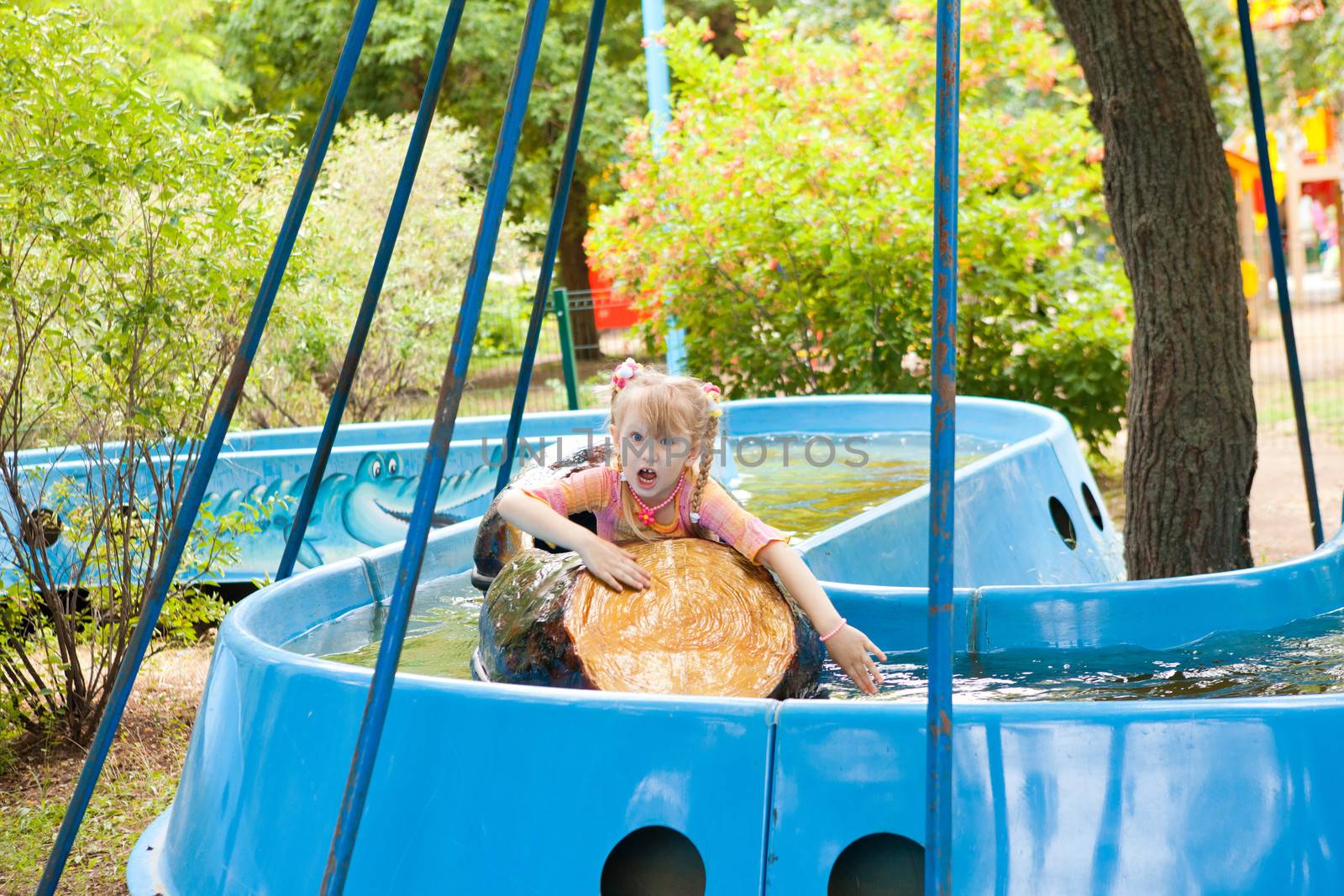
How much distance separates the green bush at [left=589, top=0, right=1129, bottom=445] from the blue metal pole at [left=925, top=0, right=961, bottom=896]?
6.61 m

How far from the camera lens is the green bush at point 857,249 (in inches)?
350

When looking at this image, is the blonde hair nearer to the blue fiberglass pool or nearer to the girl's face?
the girl's face

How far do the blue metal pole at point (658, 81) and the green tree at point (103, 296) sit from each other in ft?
18.3

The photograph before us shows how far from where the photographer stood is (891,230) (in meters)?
8.82

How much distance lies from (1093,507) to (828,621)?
365cm

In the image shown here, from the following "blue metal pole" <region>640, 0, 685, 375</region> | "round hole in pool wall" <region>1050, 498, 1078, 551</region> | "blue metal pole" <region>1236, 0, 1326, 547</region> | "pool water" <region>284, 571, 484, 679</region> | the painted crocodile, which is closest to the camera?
"pool water" <region>284, 571, 484, 679</region>

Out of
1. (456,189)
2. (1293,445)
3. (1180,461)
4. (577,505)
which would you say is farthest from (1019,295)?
(577,505)

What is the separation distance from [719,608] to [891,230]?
631 centimetres

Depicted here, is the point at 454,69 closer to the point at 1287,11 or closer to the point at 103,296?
the point at 1287,11

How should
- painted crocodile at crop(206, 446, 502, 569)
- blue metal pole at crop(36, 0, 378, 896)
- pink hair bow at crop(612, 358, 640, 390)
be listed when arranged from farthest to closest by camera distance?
painted crocodile at crop(206, 446, 502, 569), pink hair bow at crop(612, 358, 640, 390), blue metal pole at crop(36, 0, 378, 896)

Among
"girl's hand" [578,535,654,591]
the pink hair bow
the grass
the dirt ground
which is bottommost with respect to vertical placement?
the grass

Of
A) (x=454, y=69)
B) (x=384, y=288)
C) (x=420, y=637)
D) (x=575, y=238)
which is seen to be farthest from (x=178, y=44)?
(x=420, y=637)

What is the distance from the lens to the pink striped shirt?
3096 millimetres

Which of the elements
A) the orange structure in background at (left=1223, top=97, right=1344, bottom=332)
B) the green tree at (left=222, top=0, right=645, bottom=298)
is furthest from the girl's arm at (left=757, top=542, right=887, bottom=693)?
the green tree at (left=222, top=0, right=645, bottom=298)
